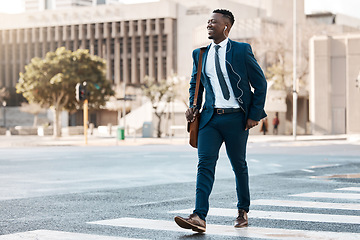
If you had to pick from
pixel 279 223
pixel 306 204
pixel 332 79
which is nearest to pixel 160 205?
pixel 306 204

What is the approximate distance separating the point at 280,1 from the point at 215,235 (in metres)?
85.3

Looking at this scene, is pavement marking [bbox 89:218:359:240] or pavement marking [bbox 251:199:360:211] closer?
pavement marking [bbox 89:218:359:240]

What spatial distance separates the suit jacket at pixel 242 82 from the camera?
6387 mm

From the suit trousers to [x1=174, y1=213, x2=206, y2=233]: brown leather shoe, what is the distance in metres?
0.05

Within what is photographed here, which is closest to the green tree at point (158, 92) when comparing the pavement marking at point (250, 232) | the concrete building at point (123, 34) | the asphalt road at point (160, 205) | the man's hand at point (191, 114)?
the asphalt road at point (160, 205)

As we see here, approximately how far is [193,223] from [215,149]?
2.32ft

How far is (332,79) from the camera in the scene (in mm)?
54688

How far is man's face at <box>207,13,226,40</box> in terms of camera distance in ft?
21.0

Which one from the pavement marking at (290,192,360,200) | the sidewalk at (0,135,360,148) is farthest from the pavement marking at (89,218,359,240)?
the sidewalk at (0,135,360,148)

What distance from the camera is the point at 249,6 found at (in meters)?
90.8

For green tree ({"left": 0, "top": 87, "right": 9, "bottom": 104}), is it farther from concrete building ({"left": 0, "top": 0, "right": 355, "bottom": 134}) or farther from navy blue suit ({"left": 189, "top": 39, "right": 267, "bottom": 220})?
navy blue suit ({"left": 189, "top": 39, "right": 267, "bottom": 220})

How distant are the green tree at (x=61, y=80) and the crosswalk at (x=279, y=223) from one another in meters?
39.1

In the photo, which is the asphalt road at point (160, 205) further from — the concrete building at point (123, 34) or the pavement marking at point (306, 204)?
the concrete building at point (123, 34)

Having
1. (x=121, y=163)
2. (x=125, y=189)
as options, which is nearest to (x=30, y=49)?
(x=121, y=163)
